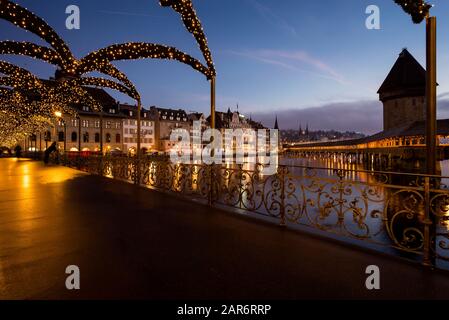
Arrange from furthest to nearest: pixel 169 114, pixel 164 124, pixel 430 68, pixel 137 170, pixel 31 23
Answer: pixel 169 114 < pixel 164 124 < pixel 137 170 < pixel 31 23 < pixel 430 68

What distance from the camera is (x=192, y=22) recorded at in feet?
26.3

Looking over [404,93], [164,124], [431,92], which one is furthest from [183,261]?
[164,124]

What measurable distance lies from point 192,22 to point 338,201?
650 cm

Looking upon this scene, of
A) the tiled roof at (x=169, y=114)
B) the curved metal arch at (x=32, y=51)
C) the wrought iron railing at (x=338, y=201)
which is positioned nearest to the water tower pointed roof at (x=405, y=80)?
the wrought iron railing at (x=338, y=201)

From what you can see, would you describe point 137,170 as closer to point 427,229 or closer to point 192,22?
point 192,22

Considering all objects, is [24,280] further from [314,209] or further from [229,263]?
[314,209]

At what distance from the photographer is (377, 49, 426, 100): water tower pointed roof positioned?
4134cm

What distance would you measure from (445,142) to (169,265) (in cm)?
3725

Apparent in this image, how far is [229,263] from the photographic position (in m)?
3.71

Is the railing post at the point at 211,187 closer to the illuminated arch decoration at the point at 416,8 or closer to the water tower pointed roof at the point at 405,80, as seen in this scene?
the illuminated arch decoration at the point at 416,8

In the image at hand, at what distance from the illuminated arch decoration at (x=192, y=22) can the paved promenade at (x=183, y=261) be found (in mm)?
4995

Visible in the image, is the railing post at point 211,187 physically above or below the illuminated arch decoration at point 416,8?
below

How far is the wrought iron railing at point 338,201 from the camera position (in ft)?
12.7
